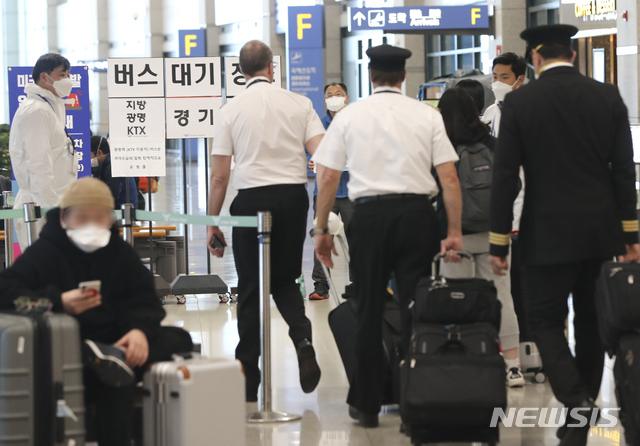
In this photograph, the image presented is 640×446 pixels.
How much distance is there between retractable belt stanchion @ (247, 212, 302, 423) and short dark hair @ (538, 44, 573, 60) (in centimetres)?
148

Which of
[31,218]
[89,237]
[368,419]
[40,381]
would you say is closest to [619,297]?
[368,419]

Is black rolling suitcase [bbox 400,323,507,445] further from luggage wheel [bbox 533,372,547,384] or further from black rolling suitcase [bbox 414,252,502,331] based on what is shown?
luggage wheel [bbox 533,372,547,384]

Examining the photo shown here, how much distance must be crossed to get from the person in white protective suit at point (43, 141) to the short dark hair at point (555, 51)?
11.8 feet

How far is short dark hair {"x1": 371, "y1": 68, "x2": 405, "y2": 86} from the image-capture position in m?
3.73

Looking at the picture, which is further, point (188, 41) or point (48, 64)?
point (188, 41)

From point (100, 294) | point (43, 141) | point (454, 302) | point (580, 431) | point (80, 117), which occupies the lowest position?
point (580, 431)

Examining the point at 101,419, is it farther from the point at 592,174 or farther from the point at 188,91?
the point at 188,91

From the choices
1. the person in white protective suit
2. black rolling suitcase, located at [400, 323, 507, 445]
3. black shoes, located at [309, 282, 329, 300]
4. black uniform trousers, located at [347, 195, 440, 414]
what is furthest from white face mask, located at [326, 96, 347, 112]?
black rolling suitcase, located at [400, 323, 507, 445]

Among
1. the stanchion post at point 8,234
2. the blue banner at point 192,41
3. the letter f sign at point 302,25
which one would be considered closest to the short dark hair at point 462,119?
the stanchion post at point 8,234

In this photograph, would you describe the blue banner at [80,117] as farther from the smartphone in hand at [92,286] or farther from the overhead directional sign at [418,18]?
the overhead directional sign at [418,18]

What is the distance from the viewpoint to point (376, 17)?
17.4 meters

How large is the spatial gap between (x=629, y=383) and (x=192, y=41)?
29.2 metres

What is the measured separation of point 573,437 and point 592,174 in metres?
1.04

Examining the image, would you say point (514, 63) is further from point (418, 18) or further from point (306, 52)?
point (306, 52)
